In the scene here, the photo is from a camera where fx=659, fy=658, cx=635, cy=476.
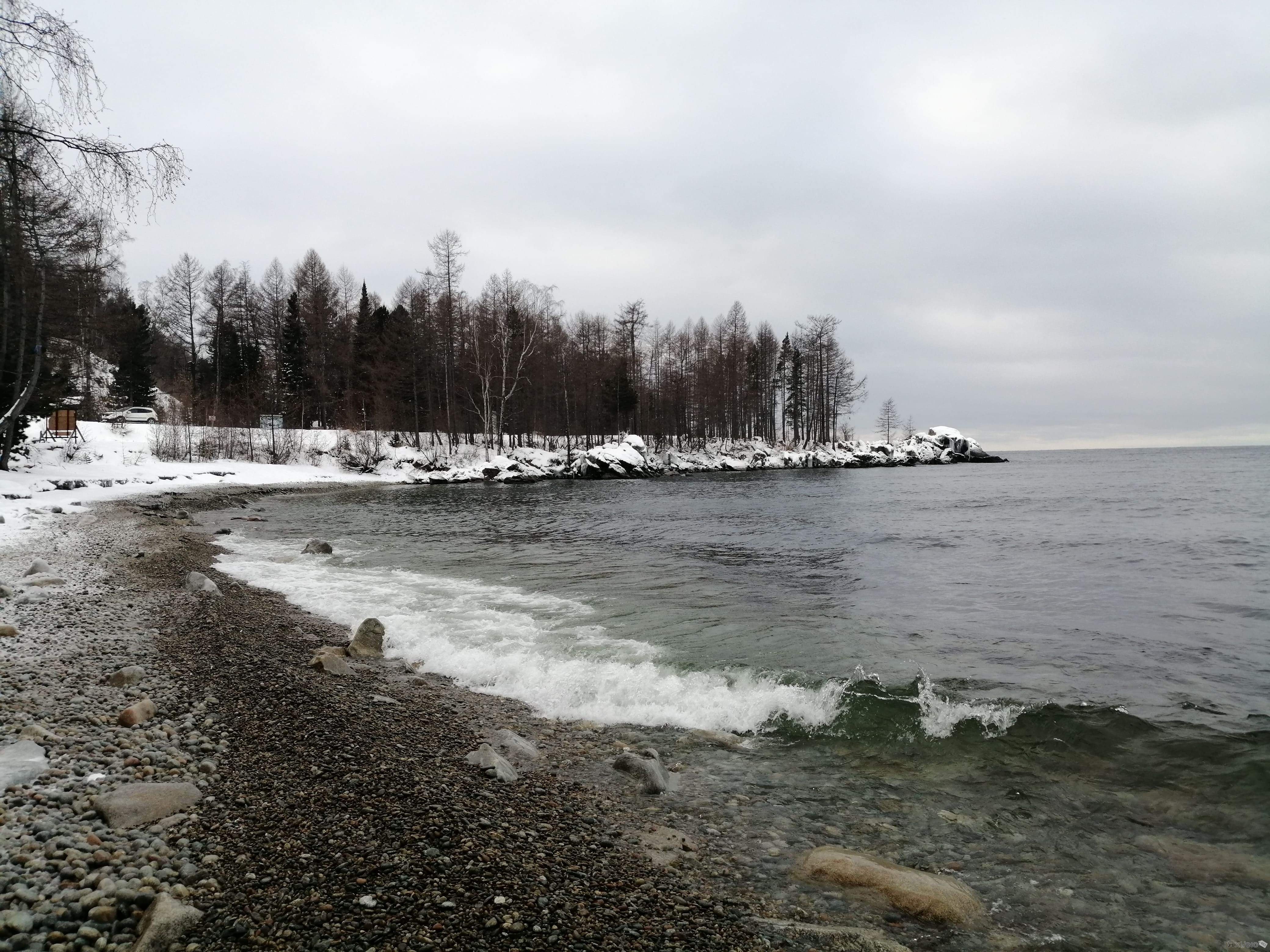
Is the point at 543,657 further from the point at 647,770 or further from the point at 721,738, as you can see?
the point at 647,770

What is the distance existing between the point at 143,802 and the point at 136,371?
76.8m

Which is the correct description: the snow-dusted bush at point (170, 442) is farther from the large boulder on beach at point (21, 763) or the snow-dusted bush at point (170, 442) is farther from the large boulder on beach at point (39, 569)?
the large boulder on beach at point (21, 763)

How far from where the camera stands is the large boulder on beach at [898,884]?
398 centimetres

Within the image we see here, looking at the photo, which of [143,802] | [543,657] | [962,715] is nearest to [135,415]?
[543,657]

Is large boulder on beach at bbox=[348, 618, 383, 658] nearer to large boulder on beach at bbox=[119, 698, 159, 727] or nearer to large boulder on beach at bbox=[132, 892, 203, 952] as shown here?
large boulder on beach at bbox=[119, 698, 159, 727]

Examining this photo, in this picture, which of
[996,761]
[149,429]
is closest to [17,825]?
[996,761]

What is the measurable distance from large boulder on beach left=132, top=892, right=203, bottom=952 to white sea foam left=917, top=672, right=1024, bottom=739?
254 inches

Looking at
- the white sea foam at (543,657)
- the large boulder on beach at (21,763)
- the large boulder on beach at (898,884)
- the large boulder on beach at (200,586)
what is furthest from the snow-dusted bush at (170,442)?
the large boulder on beach at (898,884)

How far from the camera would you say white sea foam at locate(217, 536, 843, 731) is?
749 centimetres

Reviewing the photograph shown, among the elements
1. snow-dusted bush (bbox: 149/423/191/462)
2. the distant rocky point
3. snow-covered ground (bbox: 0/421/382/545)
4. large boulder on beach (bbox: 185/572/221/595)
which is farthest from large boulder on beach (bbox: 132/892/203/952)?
the distant rocky point

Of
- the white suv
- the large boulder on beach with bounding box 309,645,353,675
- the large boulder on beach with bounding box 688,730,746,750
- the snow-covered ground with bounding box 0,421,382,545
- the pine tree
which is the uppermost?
the pine tree

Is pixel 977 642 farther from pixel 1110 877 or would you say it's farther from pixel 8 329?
pixel 8 329

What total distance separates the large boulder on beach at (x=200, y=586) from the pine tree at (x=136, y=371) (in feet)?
198

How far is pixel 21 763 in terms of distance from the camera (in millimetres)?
4531
